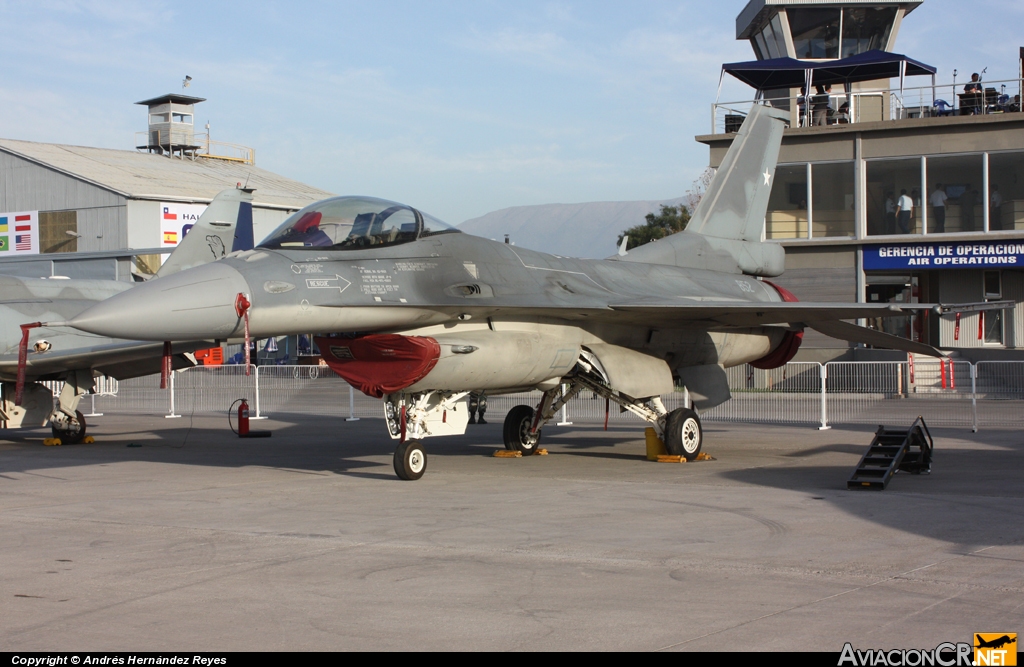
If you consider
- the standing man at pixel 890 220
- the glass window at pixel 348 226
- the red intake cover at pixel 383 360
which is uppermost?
the standing man at pixel 890 220

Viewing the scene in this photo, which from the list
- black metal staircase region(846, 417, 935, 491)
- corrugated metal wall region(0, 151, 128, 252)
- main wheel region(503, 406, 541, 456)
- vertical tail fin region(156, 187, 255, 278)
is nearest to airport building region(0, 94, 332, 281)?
corrugated metal wall region(0, 151, 128, 252)

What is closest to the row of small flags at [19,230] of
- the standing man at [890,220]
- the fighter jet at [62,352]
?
the fighter jet at [62,352]

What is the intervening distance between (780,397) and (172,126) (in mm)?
44629

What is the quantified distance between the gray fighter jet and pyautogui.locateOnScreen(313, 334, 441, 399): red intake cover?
0.6 inches

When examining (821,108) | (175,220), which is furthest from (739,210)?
(175,220)

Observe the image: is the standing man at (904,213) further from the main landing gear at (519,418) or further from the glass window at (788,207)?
the main landing gear at (519,418)

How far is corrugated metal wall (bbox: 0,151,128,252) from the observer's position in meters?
43.0

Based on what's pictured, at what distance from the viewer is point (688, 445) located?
14.1 meters

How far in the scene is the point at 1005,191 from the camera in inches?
1188

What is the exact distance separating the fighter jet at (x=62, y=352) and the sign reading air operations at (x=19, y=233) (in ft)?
97.0

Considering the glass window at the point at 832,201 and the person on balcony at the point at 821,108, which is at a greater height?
the person on balcony at the point at 821,108

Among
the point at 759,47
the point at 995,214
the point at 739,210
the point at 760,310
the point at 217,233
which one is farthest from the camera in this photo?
the point at 759,47

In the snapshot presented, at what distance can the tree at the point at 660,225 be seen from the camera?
67.1 metres

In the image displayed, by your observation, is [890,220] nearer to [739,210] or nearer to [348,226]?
[739,210]
